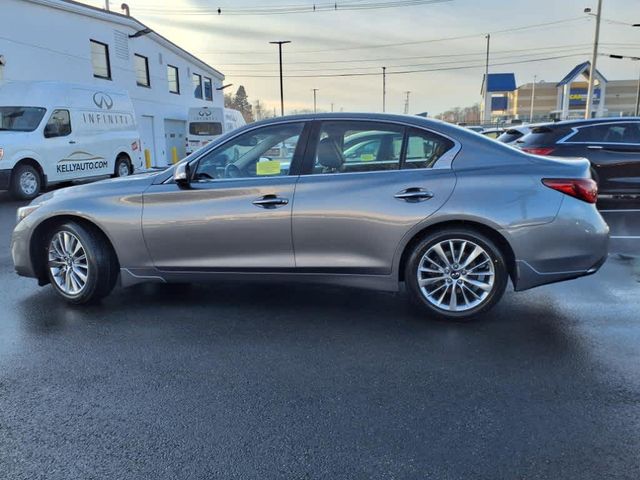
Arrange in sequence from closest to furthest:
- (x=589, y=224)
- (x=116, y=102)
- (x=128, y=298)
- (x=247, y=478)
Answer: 1. (x=247, y=478)
2. (x=589, y=224)
3. (x=128, y=298)
4. (x=116, y=102)

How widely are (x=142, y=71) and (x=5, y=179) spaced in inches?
567

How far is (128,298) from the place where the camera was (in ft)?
15.6

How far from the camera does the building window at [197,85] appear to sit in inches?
1201

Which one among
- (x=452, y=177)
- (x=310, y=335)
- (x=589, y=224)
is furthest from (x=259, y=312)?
(x=589, y=224)

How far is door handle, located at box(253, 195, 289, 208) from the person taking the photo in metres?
4.01

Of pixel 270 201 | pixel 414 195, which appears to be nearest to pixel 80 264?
pixel 270 201

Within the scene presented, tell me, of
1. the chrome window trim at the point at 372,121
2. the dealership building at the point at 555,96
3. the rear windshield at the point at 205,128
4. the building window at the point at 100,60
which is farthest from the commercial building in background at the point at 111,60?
the dealership building at the point at 555,96

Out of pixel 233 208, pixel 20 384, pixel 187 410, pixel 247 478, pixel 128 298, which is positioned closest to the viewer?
pixel 247 478

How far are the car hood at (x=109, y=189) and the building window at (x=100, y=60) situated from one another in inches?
720

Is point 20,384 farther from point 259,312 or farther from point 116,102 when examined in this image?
point 116,102

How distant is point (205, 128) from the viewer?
22812 mm

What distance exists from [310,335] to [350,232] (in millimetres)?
833

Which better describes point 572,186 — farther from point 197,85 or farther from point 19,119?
point 197,85

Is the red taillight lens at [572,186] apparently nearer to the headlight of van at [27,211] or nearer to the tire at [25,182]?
the headlight of van at [27,211]
